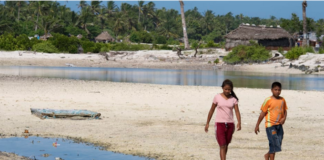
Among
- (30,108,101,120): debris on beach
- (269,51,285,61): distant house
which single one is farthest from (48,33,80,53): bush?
(30,108,101,120): debris on beach

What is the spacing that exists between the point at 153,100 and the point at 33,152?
9.24 meters

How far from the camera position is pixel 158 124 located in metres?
12.3

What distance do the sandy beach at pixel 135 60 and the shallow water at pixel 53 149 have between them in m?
38.7

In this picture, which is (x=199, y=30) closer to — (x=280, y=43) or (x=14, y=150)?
(x=280, y=43)

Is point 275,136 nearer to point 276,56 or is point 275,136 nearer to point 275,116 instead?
point 275,116

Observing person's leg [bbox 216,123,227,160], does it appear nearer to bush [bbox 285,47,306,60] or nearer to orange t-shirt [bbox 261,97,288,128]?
orange t-shirt [bbox 261,97,288,128]

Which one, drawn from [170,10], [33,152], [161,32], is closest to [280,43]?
[161,32]

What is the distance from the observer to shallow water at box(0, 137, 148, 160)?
878cm

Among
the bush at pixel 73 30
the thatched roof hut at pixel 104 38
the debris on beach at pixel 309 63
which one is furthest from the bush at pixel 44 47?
the thatched roof hut at pixel 104 38

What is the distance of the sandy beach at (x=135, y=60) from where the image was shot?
50.5 metres

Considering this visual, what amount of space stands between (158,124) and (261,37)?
52048 millimetres

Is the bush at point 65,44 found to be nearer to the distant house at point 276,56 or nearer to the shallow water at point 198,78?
the shallow water at point 198,78

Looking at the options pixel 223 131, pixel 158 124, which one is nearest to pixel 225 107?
pixel 223 131

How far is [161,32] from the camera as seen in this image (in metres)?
104
